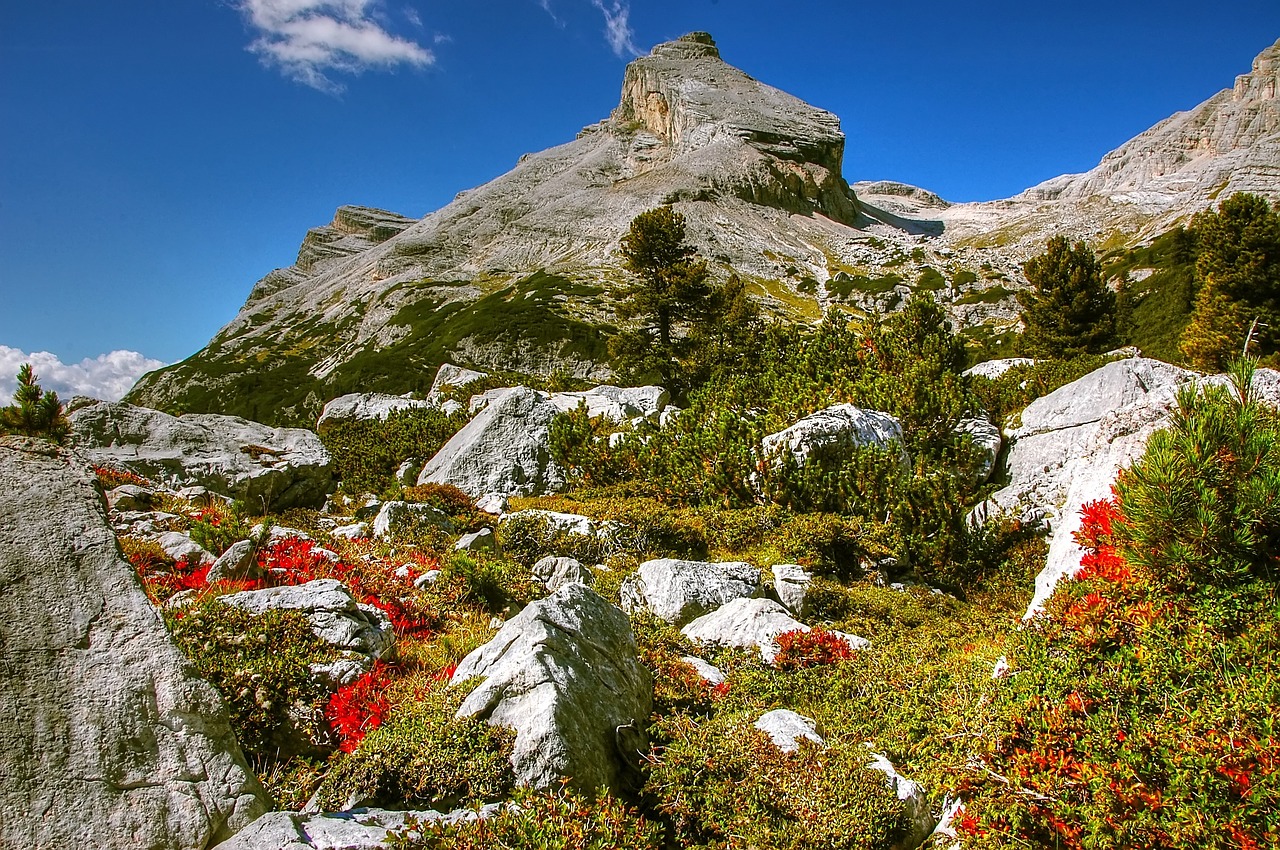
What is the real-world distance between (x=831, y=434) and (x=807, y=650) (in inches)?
266

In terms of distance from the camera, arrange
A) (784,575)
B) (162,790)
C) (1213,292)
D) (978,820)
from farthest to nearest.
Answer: (1213,292)
(784,575)
(978,820)
(162,790)

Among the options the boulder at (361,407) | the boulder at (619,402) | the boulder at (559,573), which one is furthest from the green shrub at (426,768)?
the boulder at (361,407)

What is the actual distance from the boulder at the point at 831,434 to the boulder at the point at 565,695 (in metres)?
8.07

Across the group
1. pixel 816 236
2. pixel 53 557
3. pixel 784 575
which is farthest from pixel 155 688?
pixel 816 236

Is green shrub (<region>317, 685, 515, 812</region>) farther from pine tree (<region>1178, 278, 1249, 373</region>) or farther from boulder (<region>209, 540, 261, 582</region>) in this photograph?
pine tree (<region>1178, 278, 1249, 373</region>)

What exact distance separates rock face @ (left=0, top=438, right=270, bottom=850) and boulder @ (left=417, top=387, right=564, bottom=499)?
11.5 metres

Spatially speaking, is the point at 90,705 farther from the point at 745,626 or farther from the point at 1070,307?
the point at 1070,307

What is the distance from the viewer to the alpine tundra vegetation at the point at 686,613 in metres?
3.39

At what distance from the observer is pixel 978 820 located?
3.74 metres

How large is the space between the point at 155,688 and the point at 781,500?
36.3 ft

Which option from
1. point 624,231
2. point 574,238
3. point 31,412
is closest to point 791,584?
point 31,412

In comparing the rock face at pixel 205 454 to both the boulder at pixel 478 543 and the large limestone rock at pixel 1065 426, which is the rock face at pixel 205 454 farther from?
the large limestone rock at pixel 1065 426

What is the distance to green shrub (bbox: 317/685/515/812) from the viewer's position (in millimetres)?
4012

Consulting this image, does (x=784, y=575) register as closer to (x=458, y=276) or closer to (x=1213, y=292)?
(x=1213, y=292)
